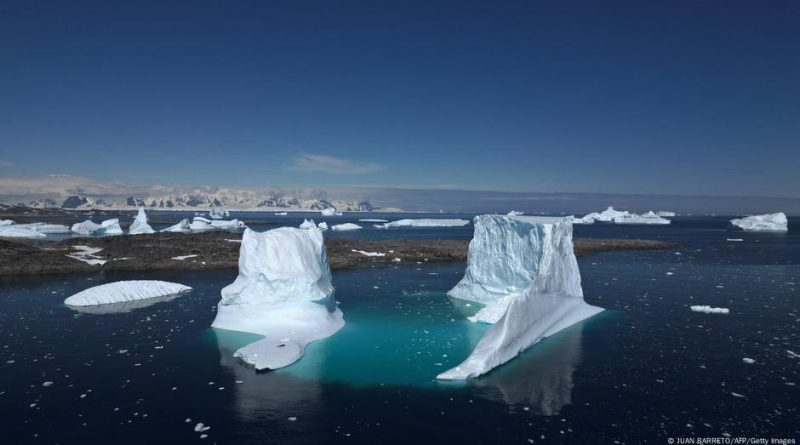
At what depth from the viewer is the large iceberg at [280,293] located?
1720cm

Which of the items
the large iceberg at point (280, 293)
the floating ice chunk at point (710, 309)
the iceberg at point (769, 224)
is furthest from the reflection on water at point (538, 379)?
the iceberg at point (769, 224)

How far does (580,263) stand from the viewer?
130ft

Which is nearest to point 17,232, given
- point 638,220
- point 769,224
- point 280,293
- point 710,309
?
point 280,293

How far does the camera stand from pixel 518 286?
22.0m

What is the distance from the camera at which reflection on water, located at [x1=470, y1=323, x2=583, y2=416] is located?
11086mm

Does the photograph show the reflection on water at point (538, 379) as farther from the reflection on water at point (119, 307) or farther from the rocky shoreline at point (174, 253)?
the rocky shoreline at point (174, 253)

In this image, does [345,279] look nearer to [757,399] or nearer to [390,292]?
[390,292]

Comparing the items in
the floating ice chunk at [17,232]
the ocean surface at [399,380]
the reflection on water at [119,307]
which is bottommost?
the reflection on water at [119,307]

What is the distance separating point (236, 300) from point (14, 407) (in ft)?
25.7

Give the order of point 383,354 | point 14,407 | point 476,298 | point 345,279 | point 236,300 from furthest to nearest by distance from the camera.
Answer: point 345,279 < point 476,298 < point 236,300 < point 383,354 < point 14,407

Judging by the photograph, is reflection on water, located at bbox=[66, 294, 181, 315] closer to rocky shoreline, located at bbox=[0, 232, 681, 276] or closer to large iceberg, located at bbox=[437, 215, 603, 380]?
rocky shoreline, located at bbox=[0, 232, 681, 276]

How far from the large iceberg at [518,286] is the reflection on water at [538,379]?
1.21 feet

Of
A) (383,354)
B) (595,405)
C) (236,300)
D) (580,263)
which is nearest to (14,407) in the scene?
(236,300)

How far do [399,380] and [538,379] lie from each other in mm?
3643
